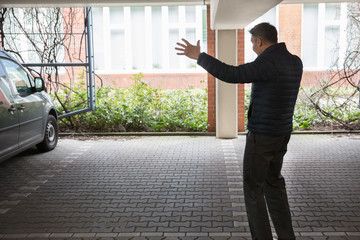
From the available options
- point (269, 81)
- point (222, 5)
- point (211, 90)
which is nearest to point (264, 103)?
point (269, 81)

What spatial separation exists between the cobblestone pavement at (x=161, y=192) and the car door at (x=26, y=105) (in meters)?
0.53

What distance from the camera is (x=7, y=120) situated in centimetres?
596

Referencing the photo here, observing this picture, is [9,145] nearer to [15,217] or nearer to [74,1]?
[15,217]

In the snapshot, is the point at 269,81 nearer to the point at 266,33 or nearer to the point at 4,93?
the point at 266,33

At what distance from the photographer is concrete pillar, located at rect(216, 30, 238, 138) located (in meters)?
8.96

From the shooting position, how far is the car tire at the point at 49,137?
25.9ft

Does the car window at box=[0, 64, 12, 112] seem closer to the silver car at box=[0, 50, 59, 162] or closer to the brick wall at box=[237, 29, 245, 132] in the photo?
the silver car at box=[0, 50, 59, 162]

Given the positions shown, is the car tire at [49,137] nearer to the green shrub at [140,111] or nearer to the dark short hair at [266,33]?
the green shrub at [140,111]

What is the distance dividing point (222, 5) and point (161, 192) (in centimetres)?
277

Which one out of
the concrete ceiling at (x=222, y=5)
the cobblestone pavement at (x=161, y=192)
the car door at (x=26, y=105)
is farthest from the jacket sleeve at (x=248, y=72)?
the car door at (x=26, y=105)

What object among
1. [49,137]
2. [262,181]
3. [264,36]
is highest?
[264,36]

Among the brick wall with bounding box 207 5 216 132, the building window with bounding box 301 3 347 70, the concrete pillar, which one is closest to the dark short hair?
the concrete pillar

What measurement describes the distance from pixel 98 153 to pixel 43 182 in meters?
2.06

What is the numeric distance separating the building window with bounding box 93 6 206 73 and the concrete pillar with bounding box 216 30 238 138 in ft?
25.0
